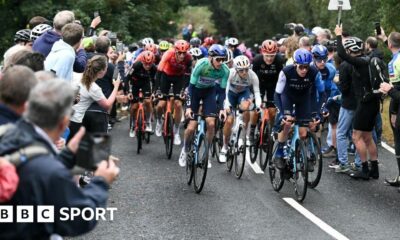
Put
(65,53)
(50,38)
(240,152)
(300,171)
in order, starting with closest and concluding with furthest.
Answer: (65,53) < (50,38) < (300,171) < (240,152)

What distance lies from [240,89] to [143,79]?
3.01 m

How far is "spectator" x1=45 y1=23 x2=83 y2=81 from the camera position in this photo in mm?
7801

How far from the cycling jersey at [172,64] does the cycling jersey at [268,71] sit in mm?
1629

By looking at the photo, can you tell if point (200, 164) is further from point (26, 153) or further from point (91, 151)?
point (26, 153)

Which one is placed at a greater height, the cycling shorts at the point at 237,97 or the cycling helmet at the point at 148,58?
the cycling helmet at the point at 148,58

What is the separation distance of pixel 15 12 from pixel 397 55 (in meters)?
20.5

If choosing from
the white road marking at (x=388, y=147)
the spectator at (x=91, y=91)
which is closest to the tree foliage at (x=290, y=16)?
the white road marking at (x=388, y=147)

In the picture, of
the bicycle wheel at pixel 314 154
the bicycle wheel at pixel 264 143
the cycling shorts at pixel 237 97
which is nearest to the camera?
the bicycle wheel at pixel 314 154

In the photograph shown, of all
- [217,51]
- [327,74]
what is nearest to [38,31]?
[217,51]

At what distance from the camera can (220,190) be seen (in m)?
10.0

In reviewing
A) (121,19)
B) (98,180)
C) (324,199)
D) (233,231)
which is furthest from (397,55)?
(121,19)

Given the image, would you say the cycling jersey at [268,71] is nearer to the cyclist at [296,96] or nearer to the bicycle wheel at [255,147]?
the bicycle wheel at [255,147]

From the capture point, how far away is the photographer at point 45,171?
3389 mm

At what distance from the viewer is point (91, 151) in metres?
3.57
